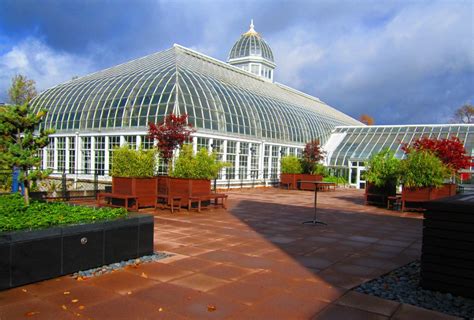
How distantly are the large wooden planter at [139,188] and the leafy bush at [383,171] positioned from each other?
9128 millimetres

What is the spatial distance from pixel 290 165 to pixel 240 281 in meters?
20.4

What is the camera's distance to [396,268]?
6.40 metres

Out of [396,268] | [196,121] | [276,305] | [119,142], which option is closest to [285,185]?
[196,121]

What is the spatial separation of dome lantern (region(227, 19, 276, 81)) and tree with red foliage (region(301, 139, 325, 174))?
17851 millimetres

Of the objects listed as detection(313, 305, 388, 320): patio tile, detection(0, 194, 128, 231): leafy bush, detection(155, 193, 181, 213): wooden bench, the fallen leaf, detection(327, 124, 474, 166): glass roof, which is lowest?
detection(313, 305, 388, 320): patio tile

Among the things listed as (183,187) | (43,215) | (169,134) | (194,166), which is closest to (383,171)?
(194,166)

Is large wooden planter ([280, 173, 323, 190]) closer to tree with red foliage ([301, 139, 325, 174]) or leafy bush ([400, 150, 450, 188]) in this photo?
tree with red foliage ([301, 139, 325, 174])

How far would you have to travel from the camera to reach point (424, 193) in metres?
14.4

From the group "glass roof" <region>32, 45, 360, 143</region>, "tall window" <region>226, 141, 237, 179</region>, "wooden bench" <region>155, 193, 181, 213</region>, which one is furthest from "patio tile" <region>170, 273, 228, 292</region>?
"tall window" <region>226, 141, 237, 179</region>

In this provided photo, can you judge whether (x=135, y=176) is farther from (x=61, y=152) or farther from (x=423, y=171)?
(x=61, y=152)

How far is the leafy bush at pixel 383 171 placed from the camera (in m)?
16.0

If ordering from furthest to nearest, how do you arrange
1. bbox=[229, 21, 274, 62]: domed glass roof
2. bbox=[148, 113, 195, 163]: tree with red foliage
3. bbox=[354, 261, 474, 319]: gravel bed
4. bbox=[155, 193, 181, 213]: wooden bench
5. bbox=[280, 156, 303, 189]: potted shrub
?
bbox=[229, 21, 274, 62]: domed glass roof → bbox=[280, 156, 303, 189]: potted shrub → bbox=[148, 113, 195, 163]: tree with red foliage → bbox=[155, 193, 181, 213]: wooden bench → bbox=[354, 261, 474, 319]: gravel bed

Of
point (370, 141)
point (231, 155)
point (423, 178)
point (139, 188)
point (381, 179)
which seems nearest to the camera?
point (139, 188)

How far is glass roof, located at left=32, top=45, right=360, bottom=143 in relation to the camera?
20.0 metres
